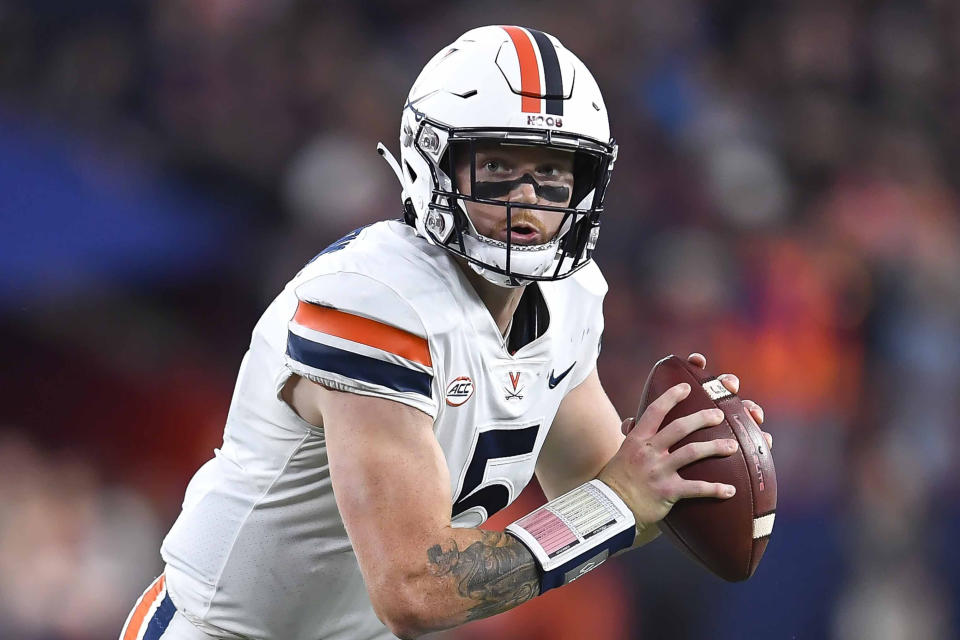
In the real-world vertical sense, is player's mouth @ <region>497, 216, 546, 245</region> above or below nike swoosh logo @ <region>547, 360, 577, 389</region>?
above

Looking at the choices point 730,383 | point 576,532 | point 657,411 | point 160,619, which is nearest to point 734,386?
point 730,383

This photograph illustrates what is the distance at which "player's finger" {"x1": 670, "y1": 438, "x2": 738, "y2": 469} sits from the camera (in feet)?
5.47

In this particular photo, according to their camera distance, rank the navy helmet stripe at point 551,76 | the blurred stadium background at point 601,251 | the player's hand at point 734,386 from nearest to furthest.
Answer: the navy helmet stripe at point 551,76, the player's hand at point 734,386, the blurred stadium background at point 601,251

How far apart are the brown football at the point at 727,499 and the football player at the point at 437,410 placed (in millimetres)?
31

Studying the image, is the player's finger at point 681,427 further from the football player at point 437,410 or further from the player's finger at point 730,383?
the player's finger at point 730,383

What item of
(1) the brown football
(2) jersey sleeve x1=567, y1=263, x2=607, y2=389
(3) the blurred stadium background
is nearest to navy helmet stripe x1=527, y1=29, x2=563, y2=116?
(2) jersey sleeve x1=567, y1=263, x2=607, y2=389

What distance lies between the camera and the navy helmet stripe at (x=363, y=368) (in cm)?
151

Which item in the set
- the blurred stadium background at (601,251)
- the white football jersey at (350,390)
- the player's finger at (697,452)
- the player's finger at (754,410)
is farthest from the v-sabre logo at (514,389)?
the blurred stadium background at (601,251)

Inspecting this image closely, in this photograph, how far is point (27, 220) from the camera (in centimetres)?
327

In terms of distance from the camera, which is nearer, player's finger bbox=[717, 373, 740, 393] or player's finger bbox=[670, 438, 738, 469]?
player's finger bbox=[670, 438, 738, 469]

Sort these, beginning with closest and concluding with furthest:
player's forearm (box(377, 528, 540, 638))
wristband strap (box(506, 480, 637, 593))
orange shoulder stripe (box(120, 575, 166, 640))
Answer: player's forearm (box(377, 528, 540, 638)) < wristband strap (box(506, 480, 637, 593)) < orange shoulder stripe (box(120, 575, 166, 640))

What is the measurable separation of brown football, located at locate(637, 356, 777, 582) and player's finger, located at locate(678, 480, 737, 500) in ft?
0.07

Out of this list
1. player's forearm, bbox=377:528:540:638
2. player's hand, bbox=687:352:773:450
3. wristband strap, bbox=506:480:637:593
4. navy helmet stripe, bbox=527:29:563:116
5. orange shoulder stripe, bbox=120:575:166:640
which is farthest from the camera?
orange shoulder stripe, bbox=120:575:166:640

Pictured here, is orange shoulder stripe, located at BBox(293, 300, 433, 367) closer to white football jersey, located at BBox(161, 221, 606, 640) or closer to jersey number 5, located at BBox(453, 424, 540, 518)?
white football jersey, located at BBox(161, 221, 606, 640)
